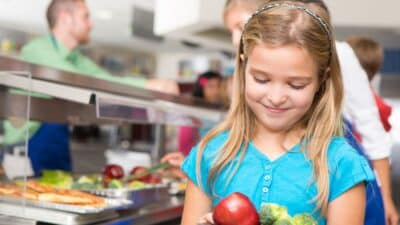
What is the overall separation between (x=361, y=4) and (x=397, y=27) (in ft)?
1.07

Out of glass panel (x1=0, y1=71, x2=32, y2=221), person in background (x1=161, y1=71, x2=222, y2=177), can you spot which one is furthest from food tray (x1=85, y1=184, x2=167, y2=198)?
person in background (x1=161, y1=71, x2=222, y2=177)

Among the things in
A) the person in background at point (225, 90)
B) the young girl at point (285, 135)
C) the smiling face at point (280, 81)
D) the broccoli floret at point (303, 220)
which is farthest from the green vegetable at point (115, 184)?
the person in background at point (225, 90)

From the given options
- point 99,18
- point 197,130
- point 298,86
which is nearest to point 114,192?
point 298,86

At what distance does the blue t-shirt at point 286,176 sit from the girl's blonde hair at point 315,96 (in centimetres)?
2

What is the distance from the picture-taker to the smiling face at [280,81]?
1317 mm

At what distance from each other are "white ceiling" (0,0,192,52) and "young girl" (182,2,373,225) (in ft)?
23.0

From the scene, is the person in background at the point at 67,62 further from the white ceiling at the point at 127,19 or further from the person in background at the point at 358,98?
the white ceiling at the point at 127,19

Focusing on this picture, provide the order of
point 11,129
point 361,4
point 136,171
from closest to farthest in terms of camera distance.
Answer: point 11,129
point 136,171
point 361,4

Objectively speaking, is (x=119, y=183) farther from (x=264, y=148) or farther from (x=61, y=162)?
(x=264, y=148)

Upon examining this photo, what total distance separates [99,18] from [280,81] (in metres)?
8.99

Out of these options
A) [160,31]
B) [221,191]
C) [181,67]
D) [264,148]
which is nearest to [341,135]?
[264,148]

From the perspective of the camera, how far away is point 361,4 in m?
4.21

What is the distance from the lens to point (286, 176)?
143 cm

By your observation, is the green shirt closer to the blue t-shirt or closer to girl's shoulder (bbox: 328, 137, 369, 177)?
the blue t-shirt
